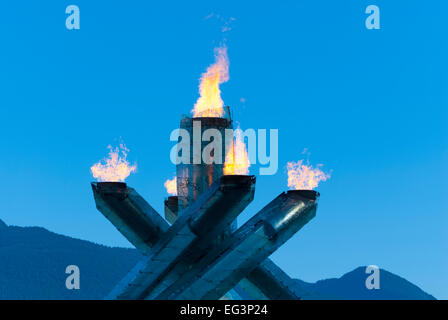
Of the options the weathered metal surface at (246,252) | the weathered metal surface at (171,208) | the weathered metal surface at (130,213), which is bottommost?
the weathered metal surface at (246,252)

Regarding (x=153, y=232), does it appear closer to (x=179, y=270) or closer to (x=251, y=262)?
(x=179, y=270)

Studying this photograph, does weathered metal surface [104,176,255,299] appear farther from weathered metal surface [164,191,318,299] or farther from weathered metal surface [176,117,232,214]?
weathered metal surface [176,117,232,214]

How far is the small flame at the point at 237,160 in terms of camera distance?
96.1 ft

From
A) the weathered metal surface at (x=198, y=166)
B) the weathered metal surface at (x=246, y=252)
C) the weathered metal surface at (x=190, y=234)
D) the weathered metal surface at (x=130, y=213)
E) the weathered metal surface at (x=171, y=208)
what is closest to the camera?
the weathered metal surface at (x=190, y=234)

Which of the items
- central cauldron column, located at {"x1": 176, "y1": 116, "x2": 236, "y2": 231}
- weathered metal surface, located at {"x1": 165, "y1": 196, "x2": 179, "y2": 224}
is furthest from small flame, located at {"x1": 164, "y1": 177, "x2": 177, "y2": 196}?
central cauldron column, located at {"x1": 176, "y1": 116, "x2": 236, "y2": 231}

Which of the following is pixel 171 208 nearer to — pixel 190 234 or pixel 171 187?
pixel 171 187

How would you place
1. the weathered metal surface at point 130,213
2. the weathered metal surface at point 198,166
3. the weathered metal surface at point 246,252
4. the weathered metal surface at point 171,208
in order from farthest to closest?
the weathered metal surface at point 171,208 < the weathered metal surface at point 198,166 < the weathered metal surface at point 130,213 < the weathered metal surface at point 246,252

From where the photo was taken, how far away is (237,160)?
1164 inches

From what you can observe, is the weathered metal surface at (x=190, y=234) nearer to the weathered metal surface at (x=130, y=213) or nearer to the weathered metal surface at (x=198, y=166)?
the weathered metal surface at (x=130, y=213)

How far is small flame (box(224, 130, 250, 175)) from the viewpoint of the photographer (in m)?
29.3

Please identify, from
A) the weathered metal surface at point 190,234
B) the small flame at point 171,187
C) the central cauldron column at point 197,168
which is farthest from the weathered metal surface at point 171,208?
the weathered metal surface at point 190,234

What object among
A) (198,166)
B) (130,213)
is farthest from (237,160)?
(130,213)

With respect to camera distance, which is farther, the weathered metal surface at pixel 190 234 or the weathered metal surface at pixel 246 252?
the weathered metal surface at pixel 246 252

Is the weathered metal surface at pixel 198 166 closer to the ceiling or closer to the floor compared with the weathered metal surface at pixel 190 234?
closer to the ceiling
